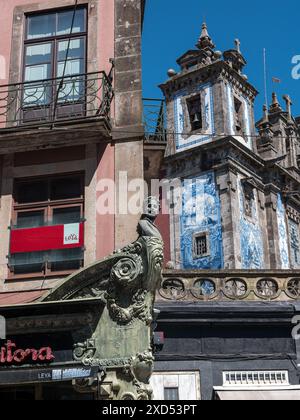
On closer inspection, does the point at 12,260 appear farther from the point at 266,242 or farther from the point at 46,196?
the point at 266,242

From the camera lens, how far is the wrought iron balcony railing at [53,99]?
40.8 ft

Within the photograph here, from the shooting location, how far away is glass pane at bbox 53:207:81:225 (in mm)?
11766

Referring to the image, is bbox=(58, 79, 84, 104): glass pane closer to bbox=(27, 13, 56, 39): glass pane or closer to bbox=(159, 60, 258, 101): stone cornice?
bbox=(27, 13, 56, 39): glass pane

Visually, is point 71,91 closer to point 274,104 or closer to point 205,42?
point 205,42

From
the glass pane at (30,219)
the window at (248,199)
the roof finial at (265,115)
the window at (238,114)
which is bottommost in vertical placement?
the glass pane at (30,219)

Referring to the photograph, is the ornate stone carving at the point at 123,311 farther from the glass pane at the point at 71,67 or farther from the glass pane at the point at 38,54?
the glass pane at the point at 38,54

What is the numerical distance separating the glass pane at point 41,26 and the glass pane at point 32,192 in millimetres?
3319

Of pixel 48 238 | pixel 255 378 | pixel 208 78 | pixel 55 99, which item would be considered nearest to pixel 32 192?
pixel 48 238

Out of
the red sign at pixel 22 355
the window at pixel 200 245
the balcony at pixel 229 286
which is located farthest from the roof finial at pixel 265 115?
the red sign at pixel 22 355

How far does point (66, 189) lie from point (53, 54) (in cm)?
300

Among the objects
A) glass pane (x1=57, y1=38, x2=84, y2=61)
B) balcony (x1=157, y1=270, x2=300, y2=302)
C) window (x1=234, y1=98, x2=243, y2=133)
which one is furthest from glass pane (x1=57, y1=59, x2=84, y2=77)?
window (x1=234, y1=98, x2=243, y2=133)

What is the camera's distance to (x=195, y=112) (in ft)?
105

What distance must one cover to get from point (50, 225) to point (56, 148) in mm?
1495
